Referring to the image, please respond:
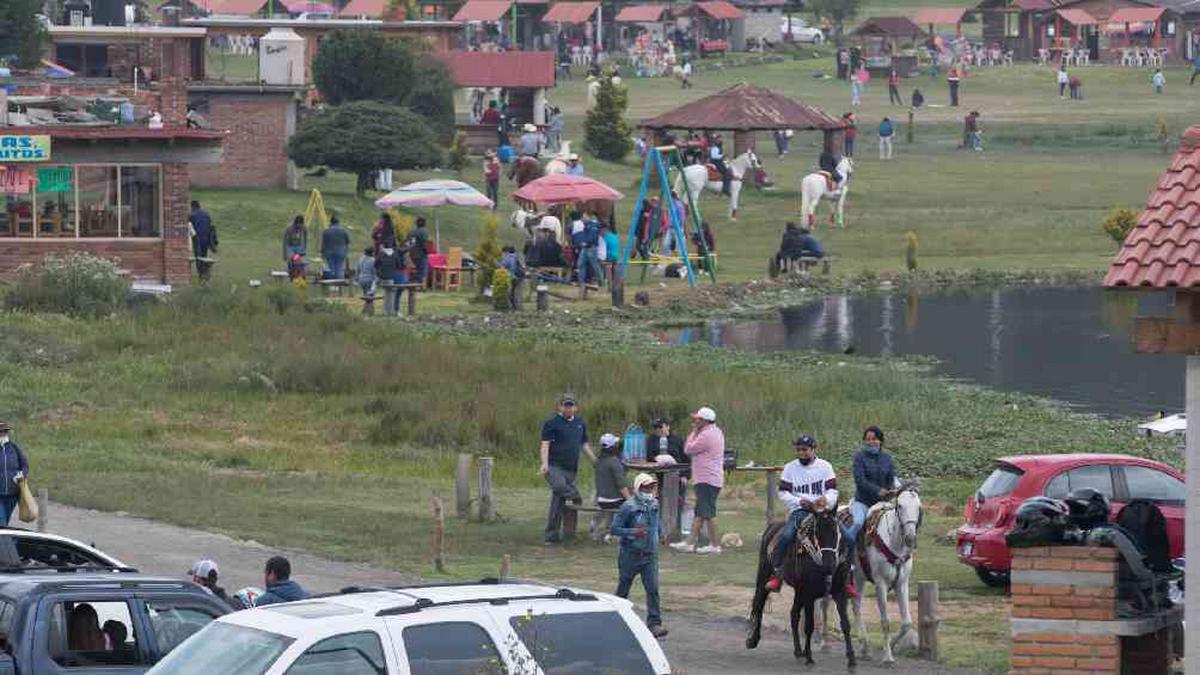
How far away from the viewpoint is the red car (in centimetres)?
2247

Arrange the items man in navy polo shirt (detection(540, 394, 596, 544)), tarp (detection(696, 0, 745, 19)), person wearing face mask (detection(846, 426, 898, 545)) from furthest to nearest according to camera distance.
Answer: tarp (detection(696, 0, 745, 19)) < man in navy polo shirt (detection(540, 394, 596, 544)) < person wearing face mask (detection(846, 426, 898, 545))

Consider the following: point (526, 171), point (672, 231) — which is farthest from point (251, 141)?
point (672, 231)

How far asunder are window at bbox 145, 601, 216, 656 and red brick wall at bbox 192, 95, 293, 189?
45958mm

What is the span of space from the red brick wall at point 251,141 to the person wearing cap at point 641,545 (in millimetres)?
41520

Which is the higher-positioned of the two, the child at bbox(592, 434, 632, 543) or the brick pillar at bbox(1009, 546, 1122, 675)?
the brick pillar at bbox(1009, 546, 1122, 675)

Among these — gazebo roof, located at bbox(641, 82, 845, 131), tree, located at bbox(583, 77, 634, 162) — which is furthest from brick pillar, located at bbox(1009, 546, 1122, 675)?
tree, located at bbox(583, 77, 634, 162)

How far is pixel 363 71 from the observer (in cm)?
6950

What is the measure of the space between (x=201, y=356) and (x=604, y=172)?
104ft

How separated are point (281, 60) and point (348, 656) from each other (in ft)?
174

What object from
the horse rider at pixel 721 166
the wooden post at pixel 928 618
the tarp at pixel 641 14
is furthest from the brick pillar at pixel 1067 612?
the tarp at pixel 641 14

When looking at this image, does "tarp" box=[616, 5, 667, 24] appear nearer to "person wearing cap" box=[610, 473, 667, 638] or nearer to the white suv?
"person wearing cap" box=[610, 473, 667, 638]

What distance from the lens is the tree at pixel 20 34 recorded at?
61.4 metres

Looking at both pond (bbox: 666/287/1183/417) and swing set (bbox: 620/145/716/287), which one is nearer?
pond (bbox: 666/287/1183/417)

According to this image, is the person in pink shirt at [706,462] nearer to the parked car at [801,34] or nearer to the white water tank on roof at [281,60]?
the white water tank on roof at [281,60]
